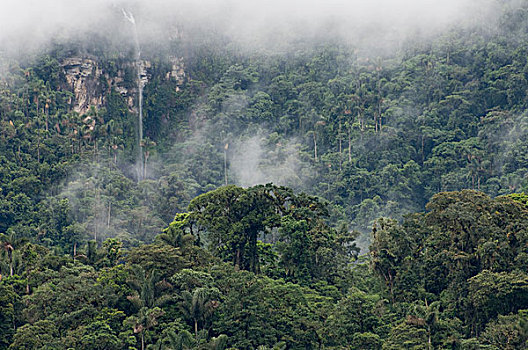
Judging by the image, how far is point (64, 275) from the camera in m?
48.8

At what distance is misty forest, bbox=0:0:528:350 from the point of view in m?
44.8

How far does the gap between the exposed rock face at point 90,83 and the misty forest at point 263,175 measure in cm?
25

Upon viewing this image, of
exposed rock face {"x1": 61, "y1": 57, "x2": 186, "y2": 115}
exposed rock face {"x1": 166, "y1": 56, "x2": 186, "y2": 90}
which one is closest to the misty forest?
exposed rock face {"x1": 61, "y1": 57, "x2": 186, "y2": 115}

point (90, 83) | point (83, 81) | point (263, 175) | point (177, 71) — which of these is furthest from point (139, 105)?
point (263, 175)

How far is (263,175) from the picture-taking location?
298ft

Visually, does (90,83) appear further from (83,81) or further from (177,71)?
(177,71)

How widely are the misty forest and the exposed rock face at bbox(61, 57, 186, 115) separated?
25 centimetres

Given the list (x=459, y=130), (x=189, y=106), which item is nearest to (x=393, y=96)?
(x=459, y=130)

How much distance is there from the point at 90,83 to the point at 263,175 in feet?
77.2

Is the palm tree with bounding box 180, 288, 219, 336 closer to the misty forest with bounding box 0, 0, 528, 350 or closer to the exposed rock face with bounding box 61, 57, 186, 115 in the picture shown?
the misty forest with bounding box 0, 0, 528, 350

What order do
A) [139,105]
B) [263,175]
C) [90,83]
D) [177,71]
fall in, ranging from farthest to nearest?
[177,71] < [139,105] < [90,83] < [263,175]

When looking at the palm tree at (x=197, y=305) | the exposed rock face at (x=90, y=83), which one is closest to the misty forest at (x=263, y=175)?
the palm tree at (x=197, y=305)

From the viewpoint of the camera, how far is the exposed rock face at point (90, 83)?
320ft

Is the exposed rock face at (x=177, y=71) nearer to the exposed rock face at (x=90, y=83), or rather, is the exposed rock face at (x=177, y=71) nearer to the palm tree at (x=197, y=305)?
the exposed rock face at (x=90, y=83)
